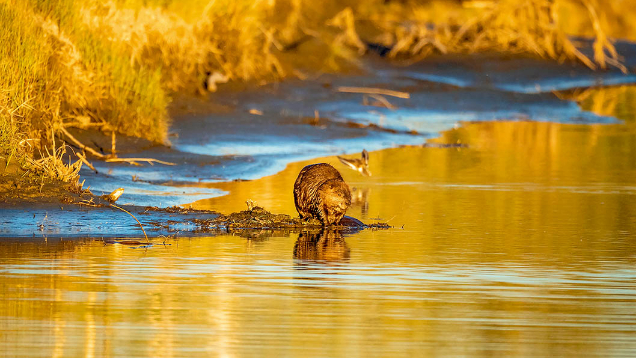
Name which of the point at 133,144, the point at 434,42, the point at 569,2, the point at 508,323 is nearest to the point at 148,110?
the point at 133,144

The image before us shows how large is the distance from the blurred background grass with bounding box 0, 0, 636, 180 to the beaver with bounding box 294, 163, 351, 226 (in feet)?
6.41

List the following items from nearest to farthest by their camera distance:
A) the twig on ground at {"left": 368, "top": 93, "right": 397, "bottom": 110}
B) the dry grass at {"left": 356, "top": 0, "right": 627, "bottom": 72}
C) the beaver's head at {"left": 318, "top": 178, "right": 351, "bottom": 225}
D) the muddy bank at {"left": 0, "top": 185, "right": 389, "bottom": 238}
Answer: the muddy bank at {"left": 0, "top": 185, "right": 389, "bottom": 238} → the beaver's head at {"left": 318, "top": 178, "right": 351, "bottom": 225} → the twig on ground at {"left": 368, "top": 93, "right": 397, "bottom": 110} → the dry grass at {"left": 356, "top": 0, "right": 627, "bottom": 72}

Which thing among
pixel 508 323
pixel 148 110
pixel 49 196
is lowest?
pixel 508 323

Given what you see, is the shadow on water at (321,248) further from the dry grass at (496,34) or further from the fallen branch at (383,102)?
the dry grass at (496,34)

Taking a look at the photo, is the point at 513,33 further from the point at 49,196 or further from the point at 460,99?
the point at 49,196

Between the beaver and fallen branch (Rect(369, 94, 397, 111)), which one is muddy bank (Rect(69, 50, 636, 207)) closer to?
fallen branch (Rect(369, 94, 397, 111))

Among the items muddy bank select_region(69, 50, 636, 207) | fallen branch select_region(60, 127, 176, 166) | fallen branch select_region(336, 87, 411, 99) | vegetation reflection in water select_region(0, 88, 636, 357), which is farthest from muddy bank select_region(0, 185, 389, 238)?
fallen branch select_region(336, 87, 411, 99)

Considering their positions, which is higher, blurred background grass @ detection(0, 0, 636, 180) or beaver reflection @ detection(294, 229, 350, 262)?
blurred background grass @ detection(0, 0, 636, 180)

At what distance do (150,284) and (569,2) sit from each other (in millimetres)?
31913

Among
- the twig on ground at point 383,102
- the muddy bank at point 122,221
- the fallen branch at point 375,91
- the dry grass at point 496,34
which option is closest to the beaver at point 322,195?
the muddy bank at point 122,221

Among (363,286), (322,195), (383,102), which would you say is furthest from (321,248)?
(383,102)

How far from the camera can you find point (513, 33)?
2883 centimetres

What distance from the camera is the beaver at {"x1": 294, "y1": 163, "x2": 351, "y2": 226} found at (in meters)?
10.2

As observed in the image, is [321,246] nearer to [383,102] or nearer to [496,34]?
[383,102]
